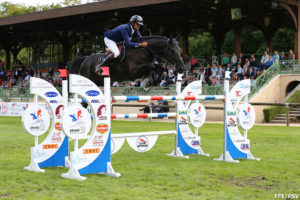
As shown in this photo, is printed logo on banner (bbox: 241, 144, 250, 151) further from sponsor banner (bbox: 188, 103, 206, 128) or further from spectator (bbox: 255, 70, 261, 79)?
spectator (bbox: 255, 70, 261, 79)

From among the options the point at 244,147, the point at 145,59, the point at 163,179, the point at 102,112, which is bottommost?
the point at 163,179

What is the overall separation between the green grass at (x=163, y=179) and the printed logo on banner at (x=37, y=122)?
66 centimetres

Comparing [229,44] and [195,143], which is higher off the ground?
[229,44]

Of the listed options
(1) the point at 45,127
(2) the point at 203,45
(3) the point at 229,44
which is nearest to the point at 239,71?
(1) the point at 45,127

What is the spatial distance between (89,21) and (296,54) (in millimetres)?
14251

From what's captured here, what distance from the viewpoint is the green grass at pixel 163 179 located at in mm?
5031

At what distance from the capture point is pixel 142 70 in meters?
8.18

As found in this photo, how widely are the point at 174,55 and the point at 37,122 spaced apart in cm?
303

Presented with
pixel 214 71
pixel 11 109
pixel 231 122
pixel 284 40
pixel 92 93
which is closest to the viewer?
pixel 92 93

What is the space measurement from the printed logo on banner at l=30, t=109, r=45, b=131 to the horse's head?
2845 millimetres

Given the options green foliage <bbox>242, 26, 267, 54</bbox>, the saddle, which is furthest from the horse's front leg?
green foliage <bbox>242, 26, 267, 54</bbox>

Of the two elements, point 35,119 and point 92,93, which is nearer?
point 92,93

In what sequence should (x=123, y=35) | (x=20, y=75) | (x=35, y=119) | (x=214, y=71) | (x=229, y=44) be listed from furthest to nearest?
(x=229, y=44), (x=20, y=75), (x=214, y=71), (x=123, y=35), (x=35, y=119)

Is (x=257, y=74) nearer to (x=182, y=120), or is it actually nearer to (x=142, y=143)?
(x=182, y=120)
